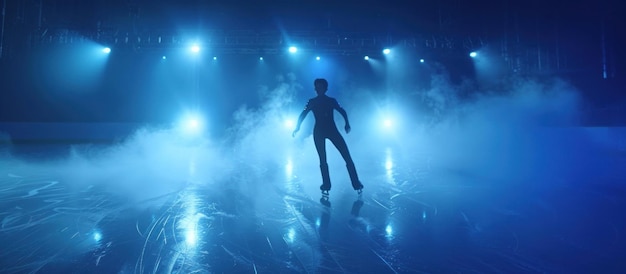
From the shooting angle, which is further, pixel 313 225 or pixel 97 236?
pixel 313 225

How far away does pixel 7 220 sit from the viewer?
126 inches

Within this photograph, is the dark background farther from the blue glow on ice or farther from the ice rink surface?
the blue glow on ice

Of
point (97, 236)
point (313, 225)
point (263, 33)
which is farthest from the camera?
point (263, 33)

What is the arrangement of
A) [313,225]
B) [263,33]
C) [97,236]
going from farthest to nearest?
[263,33] → [313,225] → [97,236]

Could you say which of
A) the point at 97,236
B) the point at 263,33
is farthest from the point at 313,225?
the point at 263,33

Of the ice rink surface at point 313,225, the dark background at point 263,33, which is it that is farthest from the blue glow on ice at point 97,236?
the dark background at point 263,33

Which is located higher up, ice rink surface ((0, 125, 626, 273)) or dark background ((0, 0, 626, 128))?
dark background ((0, 0, 626, 128))

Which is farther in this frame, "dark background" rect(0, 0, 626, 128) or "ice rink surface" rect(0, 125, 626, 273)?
"dark background" rect(0, 0, 626, 128)

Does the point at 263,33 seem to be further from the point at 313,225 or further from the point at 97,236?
the point at 97,236

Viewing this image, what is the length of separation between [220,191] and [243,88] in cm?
1218

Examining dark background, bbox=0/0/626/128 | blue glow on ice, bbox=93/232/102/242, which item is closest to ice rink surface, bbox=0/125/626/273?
blue glow on ice, bbox=93/232/102/242

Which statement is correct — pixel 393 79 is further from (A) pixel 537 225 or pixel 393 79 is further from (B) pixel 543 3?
(A) pixel 537 225

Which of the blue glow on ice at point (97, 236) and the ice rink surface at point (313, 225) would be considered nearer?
the ice rink surface at point (313, 225)

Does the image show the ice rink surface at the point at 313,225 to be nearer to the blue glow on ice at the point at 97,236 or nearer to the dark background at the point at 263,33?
the blue glow on ice at the point at 97,236
